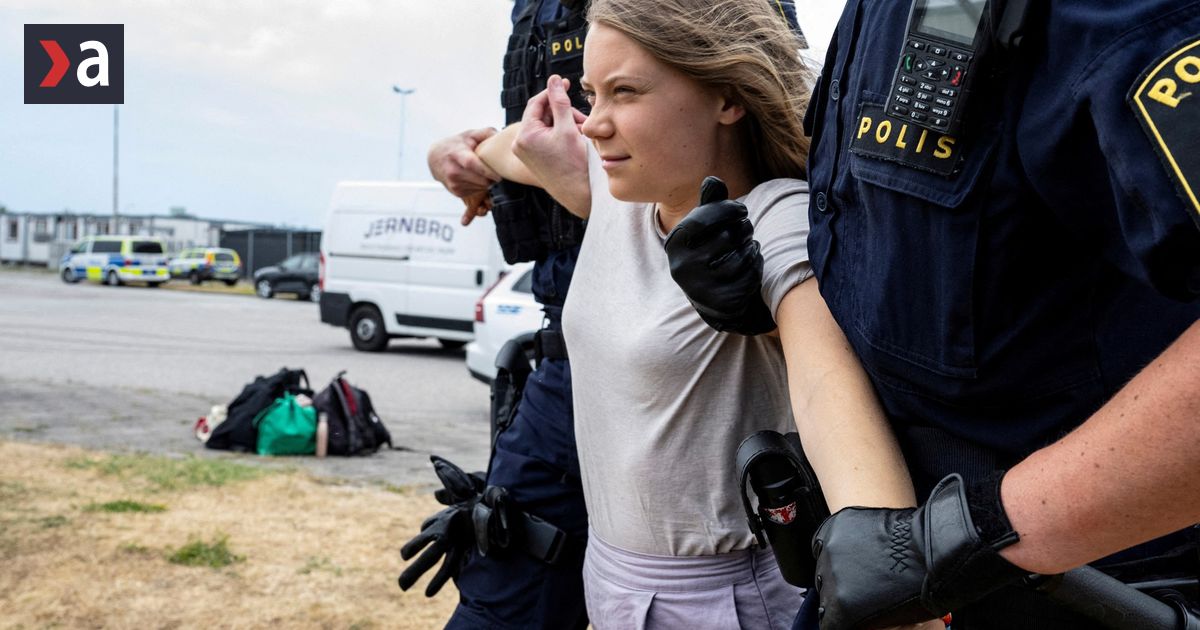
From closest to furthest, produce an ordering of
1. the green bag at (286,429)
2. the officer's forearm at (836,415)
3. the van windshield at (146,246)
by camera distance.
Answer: the officer's forearm at (836,415), the green bag at (286,429), the van windshield at (146,246)

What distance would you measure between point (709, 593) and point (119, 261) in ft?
110

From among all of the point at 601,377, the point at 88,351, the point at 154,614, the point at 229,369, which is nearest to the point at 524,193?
the point at 601,377

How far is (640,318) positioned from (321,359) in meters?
11.6

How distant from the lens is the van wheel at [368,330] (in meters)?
13.4

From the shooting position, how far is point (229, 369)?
11234mm

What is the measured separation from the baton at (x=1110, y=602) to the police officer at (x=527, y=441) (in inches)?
46.0

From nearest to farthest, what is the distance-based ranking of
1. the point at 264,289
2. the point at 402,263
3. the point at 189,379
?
the point at 189,379 < the point at 402,263 < the point at 264,289

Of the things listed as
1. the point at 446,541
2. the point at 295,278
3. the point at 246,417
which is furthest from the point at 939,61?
the point at 295,278

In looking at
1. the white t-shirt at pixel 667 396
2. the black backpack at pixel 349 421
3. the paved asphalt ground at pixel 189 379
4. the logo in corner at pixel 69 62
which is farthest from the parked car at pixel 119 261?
the white t-shirt at pixel 667 396

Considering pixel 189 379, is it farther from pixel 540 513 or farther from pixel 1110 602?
pixel 1110 602

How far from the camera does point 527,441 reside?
2.14 meters

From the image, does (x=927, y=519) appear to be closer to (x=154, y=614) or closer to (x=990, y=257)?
(x=990, y=257)

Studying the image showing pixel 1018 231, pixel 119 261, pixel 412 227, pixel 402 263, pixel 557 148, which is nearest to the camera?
pixel 1018 231

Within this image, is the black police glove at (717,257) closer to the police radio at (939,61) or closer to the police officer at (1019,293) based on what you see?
the police officer at (1019,293)
